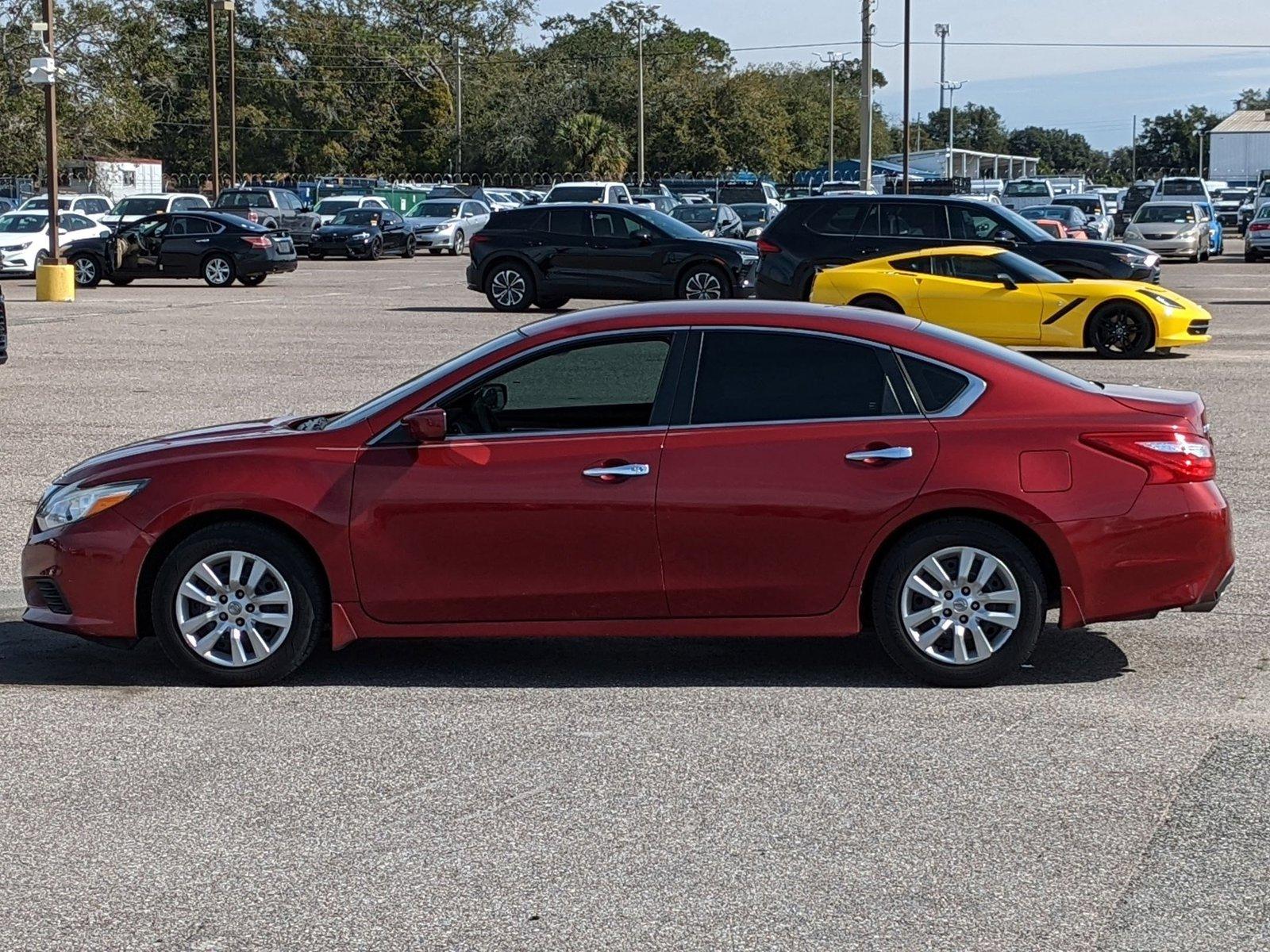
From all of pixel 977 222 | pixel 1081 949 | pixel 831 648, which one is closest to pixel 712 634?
pixel 831 648

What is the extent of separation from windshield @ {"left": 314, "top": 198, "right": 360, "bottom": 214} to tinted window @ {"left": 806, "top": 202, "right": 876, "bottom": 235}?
3197 cm

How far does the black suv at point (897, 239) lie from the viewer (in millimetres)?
21875

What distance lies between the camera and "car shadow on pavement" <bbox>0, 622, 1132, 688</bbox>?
268 inches

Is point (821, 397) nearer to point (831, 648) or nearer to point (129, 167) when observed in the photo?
point (831, 648)

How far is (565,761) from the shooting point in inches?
225

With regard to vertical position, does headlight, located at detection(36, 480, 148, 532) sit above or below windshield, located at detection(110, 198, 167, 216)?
below

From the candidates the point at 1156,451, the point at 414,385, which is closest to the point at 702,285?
the point at 414,385

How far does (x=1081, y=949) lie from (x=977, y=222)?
1883 centimetres

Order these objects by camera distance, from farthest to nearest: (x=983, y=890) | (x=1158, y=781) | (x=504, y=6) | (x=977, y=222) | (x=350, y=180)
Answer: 1. (x=504, y=6)
2. (x=350, y=180)
3. (x=977, y=222)
4. (x=1158, y=781)
5. (x=983, y=890)

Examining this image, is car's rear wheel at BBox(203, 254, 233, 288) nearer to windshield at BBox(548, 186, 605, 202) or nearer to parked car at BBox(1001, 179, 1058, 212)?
windshield at BBox(548, 186, 605, 202)

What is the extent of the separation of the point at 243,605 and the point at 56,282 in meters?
24.3

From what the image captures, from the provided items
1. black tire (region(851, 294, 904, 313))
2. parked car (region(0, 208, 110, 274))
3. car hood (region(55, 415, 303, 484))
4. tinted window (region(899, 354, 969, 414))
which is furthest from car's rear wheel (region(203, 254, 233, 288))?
tinted window (region(899, 354, 969, 414))

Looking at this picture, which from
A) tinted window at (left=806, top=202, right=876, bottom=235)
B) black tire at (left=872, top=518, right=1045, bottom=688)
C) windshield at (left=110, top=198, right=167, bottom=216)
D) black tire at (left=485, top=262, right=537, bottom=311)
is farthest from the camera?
windshield at (left=110, top=198, right=167, bottom=216)

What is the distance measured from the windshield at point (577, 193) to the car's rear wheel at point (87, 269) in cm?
1497
